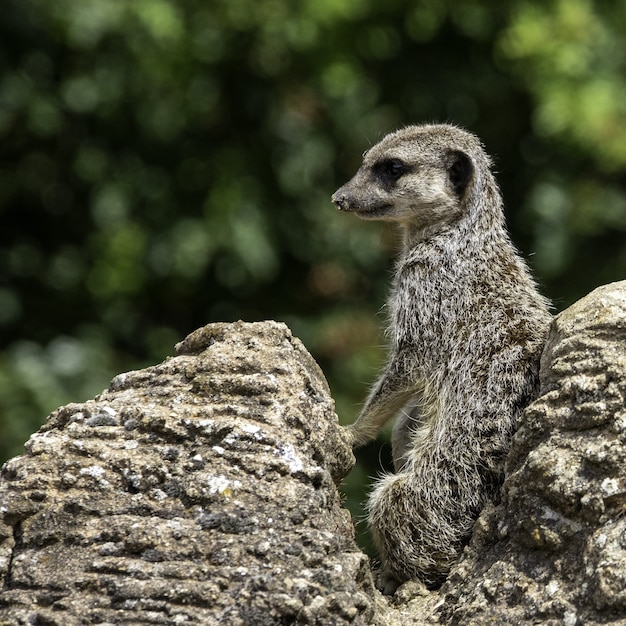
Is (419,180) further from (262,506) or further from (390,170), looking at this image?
(262,506)

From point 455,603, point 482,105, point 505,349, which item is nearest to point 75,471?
point 455,603

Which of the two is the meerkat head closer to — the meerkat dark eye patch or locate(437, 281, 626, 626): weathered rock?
the meerkat dark eye patch

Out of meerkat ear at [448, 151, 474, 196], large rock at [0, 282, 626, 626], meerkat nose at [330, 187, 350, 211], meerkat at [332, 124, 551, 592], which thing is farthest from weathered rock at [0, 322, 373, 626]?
meerkat ear at [448, 151, 474, 196]

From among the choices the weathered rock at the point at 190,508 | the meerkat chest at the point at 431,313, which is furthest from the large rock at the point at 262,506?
the meerkat chest at the point at 431,313

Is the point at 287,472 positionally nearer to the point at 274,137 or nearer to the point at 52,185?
the point at 274,137

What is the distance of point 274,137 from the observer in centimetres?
798

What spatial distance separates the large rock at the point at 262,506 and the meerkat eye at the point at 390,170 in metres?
1.36

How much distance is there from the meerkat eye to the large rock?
4.47 ft

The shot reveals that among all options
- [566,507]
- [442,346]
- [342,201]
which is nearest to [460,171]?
[342,201]

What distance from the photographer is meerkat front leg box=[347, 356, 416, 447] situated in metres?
4.39

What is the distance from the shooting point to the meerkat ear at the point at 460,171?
4719mm

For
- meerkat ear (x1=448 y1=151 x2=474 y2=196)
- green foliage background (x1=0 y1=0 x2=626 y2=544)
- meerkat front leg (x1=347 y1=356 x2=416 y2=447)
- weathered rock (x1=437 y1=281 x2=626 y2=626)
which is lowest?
weathered rock (x1=437 y1=281 x2=626 y2=626)

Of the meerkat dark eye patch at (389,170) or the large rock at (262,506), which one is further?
the meerkat dark eye patch at (389,170)

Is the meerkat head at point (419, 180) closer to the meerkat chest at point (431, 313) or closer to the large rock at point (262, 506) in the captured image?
the meerkat chest at point (431, 313)
